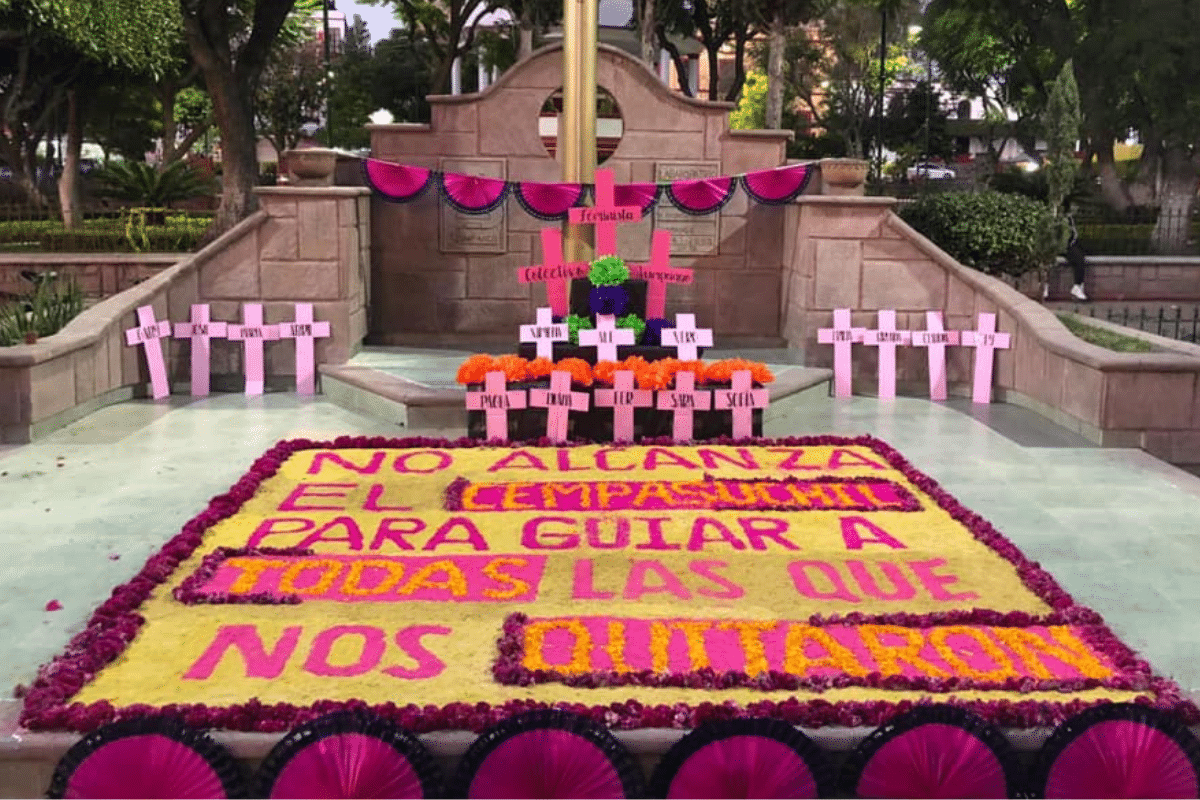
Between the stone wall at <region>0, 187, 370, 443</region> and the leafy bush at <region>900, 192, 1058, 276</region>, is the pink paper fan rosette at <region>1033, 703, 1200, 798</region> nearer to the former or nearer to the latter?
the stone wall at <region>0, 187, 370, 443</region>

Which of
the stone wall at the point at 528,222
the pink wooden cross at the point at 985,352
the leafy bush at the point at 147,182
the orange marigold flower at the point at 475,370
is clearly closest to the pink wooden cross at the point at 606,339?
the orange marigold flower at the point at 475,370

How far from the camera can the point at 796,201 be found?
12.8m

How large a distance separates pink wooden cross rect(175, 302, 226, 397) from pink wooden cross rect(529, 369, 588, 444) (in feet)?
12.2

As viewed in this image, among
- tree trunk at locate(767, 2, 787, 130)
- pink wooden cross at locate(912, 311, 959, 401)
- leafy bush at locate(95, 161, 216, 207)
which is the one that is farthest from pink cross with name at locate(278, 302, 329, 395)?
leafy bush at locate(95, 161, 216, 207)

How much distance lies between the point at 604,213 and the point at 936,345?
335 centimetres

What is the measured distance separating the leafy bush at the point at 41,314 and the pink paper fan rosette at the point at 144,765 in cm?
718

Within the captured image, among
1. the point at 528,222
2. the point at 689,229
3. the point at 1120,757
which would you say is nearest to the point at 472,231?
the point at 528,222

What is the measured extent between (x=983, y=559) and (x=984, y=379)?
5169 mm

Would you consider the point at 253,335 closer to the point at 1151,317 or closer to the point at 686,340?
the point at 686,340

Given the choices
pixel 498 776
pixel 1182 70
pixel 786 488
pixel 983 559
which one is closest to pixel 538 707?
pixel 498 776

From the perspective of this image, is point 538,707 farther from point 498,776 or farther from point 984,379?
point 984,379

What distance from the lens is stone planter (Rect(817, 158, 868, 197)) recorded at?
1237 centimetres

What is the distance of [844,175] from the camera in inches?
487

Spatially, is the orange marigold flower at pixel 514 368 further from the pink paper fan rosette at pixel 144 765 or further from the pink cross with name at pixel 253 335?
the pink paper fan rosette at pixel 144 765
